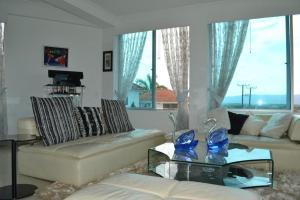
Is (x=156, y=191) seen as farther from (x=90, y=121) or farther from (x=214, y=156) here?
(x=90, y=121)

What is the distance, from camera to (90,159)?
270 cm

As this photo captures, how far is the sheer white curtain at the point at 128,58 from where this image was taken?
602 cm

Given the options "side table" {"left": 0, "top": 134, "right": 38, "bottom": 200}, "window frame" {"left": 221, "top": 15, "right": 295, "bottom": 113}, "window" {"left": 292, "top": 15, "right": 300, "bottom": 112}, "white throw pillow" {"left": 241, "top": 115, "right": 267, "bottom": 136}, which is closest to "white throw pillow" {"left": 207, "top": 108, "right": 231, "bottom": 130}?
"white throw pillow" {"left": 241, "top": 115, "right": 267, "bottom": 136}

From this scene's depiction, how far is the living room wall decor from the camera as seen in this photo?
573 centimetres

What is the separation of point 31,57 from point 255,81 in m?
4.47

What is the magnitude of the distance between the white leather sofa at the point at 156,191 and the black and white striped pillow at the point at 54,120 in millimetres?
1391

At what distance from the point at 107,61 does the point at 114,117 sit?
2.64 m

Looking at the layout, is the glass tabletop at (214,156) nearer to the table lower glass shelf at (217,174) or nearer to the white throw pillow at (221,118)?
the table lower glass shelf at (217,174)

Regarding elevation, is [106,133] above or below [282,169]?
above

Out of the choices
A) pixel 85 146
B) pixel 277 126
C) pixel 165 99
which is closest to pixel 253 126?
pixel 277 126

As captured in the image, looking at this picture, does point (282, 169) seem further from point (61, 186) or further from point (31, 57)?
point (31, 57)

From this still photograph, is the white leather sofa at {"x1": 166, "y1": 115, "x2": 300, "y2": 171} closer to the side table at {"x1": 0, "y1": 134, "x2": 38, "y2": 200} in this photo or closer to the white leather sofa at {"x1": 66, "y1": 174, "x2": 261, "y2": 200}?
the white leather sofa at {"x1": 66, "y1": 174, "x2": 261, "y2": 200}

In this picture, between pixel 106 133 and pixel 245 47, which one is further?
pixel 245 47

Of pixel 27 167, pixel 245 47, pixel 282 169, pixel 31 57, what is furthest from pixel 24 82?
pixel 282 169
